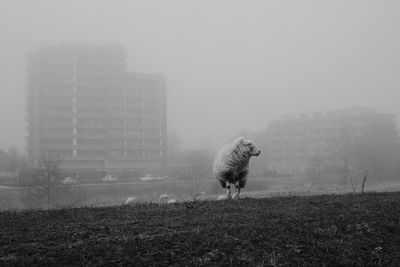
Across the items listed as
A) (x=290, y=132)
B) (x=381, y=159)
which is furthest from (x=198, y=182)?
(x=290, y=132)

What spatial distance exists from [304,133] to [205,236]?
12703cm

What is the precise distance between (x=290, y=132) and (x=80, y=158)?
7021cm

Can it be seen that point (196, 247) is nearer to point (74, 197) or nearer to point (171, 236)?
point (171, 236)

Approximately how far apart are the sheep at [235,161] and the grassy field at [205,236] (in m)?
4.91

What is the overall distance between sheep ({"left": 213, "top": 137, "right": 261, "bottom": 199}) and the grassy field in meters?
4.91

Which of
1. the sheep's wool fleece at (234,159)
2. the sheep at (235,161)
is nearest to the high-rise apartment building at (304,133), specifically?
the sheep at (235,161)

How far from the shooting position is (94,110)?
11844 centimetres

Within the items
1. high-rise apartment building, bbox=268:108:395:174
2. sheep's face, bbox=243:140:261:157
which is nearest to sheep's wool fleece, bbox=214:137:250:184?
sheep's face, bbox=243:140:261:157

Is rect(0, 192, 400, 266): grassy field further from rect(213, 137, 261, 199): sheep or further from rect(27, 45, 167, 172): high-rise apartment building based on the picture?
rect(27, 45, 167, 172): high-rise apartment building

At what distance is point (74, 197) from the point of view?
61.0m

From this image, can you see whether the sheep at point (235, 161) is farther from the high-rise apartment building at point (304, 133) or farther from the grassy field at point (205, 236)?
the high-rise apartment building at point (304, 133)

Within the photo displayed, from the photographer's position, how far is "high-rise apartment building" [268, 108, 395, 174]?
12219 centimetres

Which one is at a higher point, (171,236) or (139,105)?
(139,105)

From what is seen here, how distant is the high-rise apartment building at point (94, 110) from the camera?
371 feet
